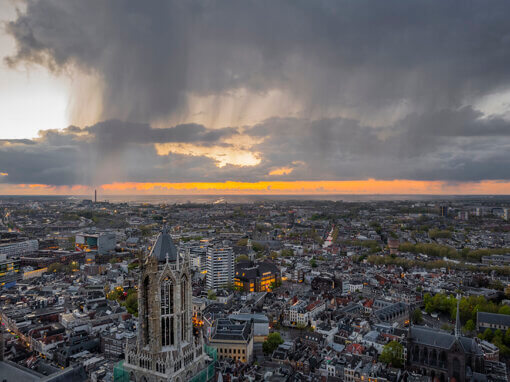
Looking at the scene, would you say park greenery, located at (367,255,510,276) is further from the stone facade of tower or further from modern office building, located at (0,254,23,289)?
modern office building, located at (0,254,23,289)

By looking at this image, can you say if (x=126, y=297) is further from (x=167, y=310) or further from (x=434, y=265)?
(x=434, y=265)

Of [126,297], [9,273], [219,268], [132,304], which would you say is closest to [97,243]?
[9,273]

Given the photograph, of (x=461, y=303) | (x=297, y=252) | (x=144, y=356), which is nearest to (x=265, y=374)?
(x=144, y=356)

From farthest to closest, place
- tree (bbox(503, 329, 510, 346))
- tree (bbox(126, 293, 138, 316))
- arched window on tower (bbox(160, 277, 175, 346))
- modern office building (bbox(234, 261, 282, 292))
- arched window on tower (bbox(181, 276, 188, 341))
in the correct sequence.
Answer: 1. modern office building (bbox(234, 261, 282, 292))
2. tree (bbox(126, 293, 138, 316))
3. tree (bbox(503, 329, 510, 346))
4. arched window on tower (bbox(181, 276, 188, 341))
5. arched window on tower (bbox(160, 277, 175, 346))

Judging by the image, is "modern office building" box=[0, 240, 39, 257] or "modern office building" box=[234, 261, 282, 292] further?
"modern office building" box=[0, 240, 39, 257]

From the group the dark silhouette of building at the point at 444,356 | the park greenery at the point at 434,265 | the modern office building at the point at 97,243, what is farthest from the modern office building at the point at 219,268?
the park greenery at the point at 434,265

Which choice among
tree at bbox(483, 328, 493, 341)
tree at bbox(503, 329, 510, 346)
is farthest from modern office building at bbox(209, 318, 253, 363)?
tree at bbox(503, 329, 510, 346)
